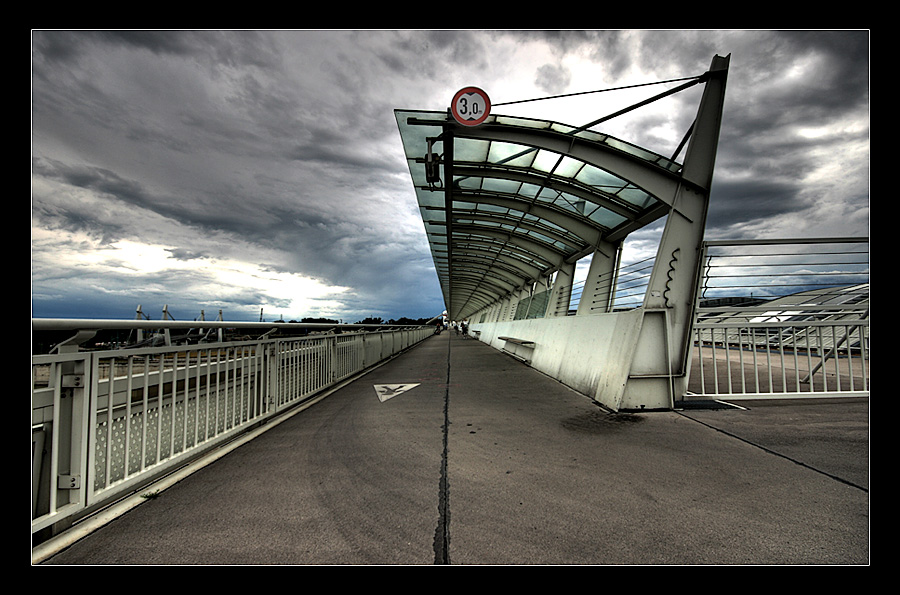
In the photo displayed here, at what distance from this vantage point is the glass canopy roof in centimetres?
639

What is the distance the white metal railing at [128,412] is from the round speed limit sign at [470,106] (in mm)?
4044

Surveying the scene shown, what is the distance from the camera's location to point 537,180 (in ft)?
26.7

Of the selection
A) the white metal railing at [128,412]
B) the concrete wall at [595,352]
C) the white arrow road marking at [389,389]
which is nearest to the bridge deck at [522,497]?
the white metal railing at [128,412]

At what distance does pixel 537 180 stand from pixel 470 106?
9.89 ft

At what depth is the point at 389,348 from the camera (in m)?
17.2

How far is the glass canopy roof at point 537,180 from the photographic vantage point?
6391mm

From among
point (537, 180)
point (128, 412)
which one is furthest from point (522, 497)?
point (537, 180)

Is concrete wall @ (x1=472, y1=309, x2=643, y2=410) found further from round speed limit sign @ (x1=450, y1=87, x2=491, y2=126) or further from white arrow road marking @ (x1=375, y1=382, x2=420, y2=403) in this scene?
round speed limit sign @ (x1=450, y1=87, x2=491, y2=126)

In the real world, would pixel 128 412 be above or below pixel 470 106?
below

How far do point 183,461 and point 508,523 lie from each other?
10.1 feet

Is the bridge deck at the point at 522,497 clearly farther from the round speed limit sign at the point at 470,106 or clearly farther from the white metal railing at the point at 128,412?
the round speed limit sign at the point at 470,106

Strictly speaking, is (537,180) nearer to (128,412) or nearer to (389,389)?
(389,389)
